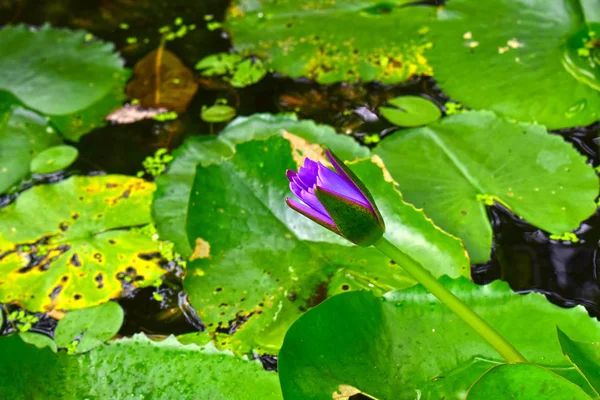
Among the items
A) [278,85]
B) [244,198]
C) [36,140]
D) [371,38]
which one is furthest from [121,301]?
[371,38]

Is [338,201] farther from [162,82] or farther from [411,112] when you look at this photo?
[162,82]

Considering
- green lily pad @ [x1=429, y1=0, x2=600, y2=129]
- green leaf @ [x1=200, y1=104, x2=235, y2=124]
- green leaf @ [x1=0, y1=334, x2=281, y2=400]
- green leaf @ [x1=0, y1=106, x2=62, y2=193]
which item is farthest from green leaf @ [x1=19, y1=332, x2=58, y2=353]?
green lily pad @ [x1=429, y1=0, x2=600, y2=129]

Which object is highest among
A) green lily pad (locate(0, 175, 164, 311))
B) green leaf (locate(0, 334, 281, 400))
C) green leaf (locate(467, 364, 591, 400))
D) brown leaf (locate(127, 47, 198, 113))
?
green leaf (locate(467, 364, 591, 400))

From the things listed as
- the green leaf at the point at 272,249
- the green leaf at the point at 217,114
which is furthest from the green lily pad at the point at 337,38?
the green leaf at the point at 272,249

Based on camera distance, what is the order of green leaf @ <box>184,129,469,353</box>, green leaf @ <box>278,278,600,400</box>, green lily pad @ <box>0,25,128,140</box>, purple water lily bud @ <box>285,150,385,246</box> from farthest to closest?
1. green lily pad @ <box>0,25,128,140</box>
2. green leaf @ <box>184,129,469,353</box>
3. green leaf @ <box>278,278,600,400</box>
4. purple water lily bud @ <box>285,150,385,246</box>

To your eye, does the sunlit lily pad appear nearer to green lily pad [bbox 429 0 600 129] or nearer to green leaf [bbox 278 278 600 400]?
green leaf [bbox 278 278 600 400]

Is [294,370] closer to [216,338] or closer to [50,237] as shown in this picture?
[216,338]
